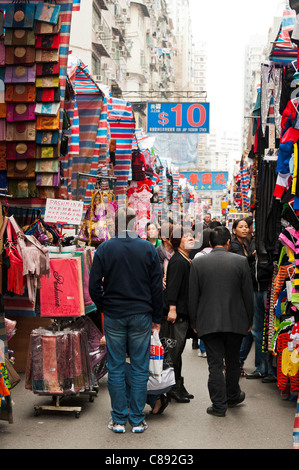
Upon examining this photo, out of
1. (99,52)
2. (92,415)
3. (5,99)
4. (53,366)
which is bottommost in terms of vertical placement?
(92,415)

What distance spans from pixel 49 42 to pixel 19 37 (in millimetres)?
370

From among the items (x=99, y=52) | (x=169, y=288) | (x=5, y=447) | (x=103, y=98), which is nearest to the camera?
(x=5, y=447)

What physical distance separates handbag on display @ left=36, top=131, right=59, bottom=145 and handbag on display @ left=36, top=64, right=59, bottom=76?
0.73m

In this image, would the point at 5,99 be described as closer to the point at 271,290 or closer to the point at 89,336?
the point at 89,336

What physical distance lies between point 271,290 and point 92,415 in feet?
9.23

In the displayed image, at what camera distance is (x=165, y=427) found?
599 centimetres

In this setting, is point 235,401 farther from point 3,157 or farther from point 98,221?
point 3,157

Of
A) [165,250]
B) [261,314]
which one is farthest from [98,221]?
[261,314]

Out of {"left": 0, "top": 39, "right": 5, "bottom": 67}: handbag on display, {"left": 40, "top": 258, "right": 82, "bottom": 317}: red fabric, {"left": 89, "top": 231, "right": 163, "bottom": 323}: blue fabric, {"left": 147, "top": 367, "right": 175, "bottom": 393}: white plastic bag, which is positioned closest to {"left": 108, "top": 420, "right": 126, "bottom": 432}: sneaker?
{"left": 147, "top": 367, "right": 175, "bottom": 393}: white plastic bag

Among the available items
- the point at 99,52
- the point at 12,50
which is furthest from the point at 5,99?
the point at 99,52

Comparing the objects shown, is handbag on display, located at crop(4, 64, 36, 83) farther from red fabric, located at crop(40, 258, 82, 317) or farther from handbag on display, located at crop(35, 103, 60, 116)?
red fabric, located at crop(40, 258, 82, 317)

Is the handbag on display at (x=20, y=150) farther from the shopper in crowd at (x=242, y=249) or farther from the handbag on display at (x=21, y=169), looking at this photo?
the shopper in crowd at (x=242, y=249)

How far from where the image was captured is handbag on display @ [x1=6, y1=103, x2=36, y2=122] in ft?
25.5

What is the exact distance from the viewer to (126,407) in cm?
585
